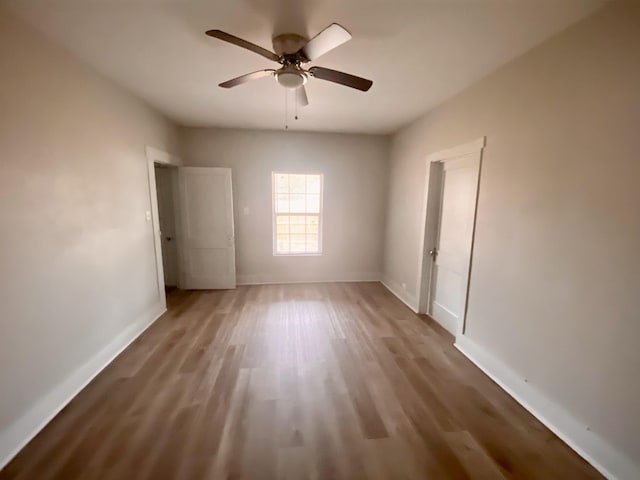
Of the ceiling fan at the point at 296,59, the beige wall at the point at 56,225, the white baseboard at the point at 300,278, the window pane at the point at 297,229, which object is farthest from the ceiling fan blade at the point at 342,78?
the white baseboard at the point at 300,278

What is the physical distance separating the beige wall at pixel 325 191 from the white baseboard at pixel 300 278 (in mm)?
18

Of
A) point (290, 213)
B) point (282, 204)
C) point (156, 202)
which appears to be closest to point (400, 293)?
point (290, 213)

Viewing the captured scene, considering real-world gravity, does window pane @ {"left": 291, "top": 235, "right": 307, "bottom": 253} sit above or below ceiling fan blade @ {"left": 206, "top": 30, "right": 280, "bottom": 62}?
below

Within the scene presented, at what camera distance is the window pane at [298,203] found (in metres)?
4.86

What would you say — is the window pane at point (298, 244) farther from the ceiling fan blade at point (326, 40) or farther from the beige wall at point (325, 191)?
the ceiling fan blade at point (326, 40)

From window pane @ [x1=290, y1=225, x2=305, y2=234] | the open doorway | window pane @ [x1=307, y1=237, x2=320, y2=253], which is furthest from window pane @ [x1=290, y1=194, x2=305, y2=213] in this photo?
the open doorway

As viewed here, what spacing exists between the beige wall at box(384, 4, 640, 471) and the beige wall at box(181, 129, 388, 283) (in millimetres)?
2377

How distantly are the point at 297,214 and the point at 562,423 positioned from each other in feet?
13.4

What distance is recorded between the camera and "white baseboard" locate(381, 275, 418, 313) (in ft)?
12.6

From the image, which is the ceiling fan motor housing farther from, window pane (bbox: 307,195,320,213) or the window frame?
window pane (bbox: 307,195,320,213)

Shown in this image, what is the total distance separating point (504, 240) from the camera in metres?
2.26

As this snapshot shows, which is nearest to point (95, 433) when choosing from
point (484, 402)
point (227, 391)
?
point (227, 391)

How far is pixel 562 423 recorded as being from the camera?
1.78 m

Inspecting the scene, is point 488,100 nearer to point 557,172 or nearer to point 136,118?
point 557,172
